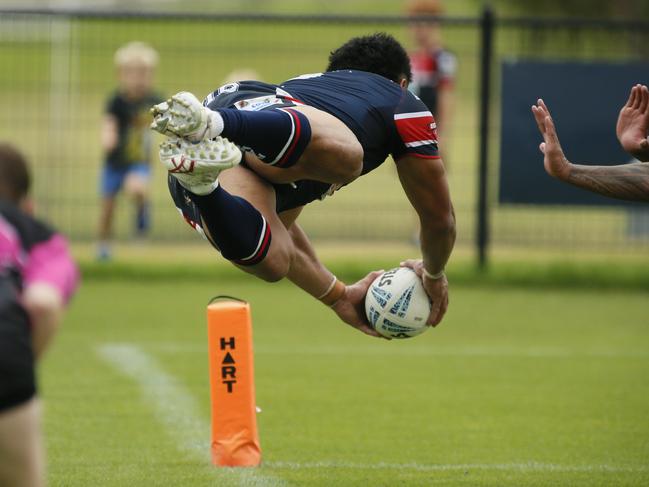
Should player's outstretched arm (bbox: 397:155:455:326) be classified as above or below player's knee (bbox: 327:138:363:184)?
below

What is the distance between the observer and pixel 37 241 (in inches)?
162

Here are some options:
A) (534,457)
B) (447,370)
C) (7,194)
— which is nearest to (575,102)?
(447,370)

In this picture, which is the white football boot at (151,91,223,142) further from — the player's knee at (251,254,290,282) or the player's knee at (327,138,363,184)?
the player's knee at (251,254,290,282)


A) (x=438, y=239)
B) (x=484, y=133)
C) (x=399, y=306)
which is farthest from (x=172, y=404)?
(x=484, y=133)

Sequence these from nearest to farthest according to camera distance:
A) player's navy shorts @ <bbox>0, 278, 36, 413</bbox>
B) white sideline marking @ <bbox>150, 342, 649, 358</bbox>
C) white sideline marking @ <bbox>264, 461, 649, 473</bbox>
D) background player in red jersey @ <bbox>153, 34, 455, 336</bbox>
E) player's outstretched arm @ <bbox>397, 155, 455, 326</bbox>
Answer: player's navy shorts @ <bbox>0, 278, 36, 413</bbox>
background player in red jersey @ <bbox>153, 34, 455, 336</bbox>
white sideline marking @ <bbox>264, 461, 649, 473</bbox>
player's outstretched arm @ <bbox>397, 155, 455, 326</bbox>
white sideline marking @ <bbox>150, 342, 649, 358</bbox>

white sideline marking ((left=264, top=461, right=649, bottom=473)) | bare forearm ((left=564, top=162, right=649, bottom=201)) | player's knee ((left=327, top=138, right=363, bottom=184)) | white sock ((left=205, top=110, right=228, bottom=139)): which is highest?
white sock ((left=205, top=110, right=228, bottom=139))

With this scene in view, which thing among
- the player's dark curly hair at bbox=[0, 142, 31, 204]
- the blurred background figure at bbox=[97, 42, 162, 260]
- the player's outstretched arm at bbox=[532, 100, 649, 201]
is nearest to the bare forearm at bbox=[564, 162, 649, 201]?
the player's outstretched arm at bbox=[532, 100, 649, 201]

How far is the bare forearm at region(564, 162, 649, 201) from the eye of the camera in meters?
6.34

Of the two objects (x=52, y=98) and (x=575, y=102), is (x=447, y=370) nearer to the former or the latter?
(x=575, y=102)

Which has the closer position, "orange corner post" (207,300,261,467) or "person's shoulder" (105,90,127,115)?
"orange corner post" (207,300,261,467)

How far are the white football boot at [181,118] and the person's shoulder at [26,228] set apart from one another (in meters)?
1.37

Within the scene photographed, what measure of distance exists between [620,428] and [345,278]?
6.41 metres

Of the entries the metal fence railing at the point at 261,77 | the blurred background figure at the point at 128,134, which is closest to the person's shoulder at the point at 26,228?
→ the metal fence railing at the point at 261,77

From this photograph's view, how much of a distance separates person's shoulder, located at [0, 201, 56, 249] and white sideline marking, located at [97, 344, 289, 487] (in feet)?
7.54
